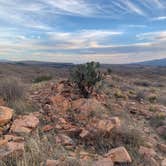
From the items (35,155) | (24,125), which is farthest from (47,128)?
(35,155)

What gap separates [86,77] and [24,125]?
428 cm

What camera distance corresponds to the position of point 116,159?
16.4 feet

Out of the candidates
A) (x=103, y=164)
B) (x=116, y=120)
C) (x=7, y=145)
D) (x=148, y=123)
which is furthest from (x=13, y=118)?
(x=148, y=123)

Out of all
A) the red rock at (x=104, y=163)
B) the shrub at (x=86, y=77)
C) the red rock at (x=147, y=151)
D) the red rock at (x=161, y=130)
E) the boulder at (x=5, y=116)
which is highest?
the shrub at (x=86, y=77)

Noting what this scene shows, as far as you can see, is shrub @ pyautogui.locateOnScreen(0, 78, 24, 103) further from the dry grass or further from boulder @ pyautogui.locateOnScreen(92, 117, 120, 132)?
the dry grass

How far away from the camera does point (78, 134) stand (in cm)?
648

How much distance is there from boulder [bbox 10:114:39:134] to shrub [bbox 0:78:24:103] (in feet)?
5.88

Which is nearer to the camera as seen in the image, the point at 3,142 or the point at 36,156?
the point at 36,156

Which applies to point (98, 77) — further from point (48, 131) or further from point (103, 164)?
point (103, 164)

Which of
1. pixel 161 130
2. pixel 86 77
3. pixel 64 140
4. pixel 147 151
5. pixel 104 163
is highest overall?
pixel 86 77

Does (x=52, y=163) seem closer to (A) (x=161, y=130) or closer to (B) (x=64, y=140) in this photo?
(B) (x=64, y=140)

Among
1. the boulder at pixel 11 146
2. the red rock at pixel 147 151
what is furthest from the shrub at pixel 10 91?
the red rock at pixel 147 151

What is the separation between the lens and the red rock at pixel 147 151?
5.62 m

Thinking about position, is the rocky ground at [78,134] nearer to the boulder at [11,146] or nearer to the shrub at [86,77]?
the boulder at [11,146]
